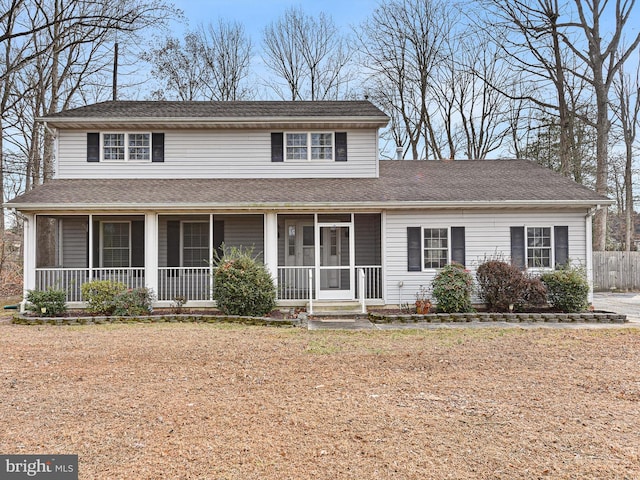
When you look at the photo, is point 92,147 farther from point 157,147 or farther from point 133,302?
point 133,302

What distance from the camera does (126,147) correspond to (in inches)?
533

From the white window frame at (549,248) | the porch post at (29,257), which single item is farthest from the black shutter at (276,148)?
the white window frame at (549,248)

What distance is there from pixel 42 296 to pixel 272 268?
5.61 meters

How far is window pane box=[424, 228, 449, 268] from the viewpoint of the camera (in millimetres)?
12195

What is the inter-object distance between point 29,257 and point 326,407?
9.99m

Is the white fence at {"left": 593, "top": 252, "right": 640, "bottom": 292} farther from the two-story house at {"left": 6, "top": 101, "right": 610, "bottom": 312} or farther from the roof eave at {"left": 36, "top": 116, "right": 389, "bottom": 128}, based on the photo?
the roof eave at {"left": 36, "top": 116, "right": 389, "bottom": 128}

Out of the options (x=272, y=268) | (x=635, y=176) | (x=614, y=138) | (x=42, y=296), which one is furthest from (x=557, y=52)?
(x=42, y=296)

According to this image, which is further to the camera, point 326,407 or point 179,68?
point 179,68

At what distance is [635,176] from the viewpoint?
24516mm

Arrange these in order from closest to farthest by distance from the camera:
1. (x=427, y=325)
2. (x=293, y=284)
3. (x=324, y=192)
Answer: (x=427, y=325) < (x=324, y=192) < (x=293, y=284)

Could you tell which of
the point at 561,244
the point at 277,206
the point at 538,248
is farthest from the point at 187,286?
the point at 561,244

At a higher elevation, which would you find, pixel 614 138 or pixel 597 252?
pixel 614 138

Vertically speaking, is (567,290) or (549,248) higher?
(549,248)

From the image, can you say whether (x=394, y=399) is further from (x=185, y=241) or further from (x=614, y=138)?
(x=614, y=138)
